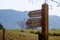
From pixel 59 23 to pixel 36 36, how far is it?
1.05ft

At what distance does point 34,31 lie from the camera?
7.36 ft

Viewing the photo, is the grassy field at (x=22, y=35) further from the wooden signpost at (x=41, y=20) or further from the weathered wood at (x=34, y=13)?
the weathered wood at (x=34, y=13)

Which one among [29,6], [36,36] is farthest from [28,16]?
[36,36]

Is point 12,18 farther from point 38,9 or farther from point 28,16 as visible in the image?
point 38,9

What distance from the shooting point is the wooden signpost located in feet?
7.26

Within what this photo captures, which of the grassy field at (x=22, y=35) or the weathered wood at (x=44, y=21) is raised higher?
the weathered wood at (x=44, y=21)

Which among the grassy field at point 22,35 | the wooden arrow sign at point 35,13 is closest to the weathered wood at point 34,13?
the wooden arrow sign at point 35,13

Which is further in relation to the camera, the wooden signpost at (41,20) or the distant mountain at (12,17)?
the distant mountain at (12,17)

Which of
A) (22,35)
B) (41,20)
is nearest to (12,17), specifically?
(22,35)

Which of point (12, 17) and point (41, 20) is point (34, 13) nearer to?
point (41, 20)

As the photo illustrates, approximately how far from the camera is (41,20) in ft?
7.39

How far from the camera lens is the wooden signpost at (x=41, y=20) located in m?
2.21

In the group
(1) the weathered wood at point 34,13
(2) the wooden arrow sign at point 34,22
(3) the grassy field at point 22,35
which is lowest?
(3) the grassy field at point 22,35

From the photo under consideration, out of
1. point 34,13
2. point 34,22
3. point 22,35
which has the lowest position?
point 22,35
